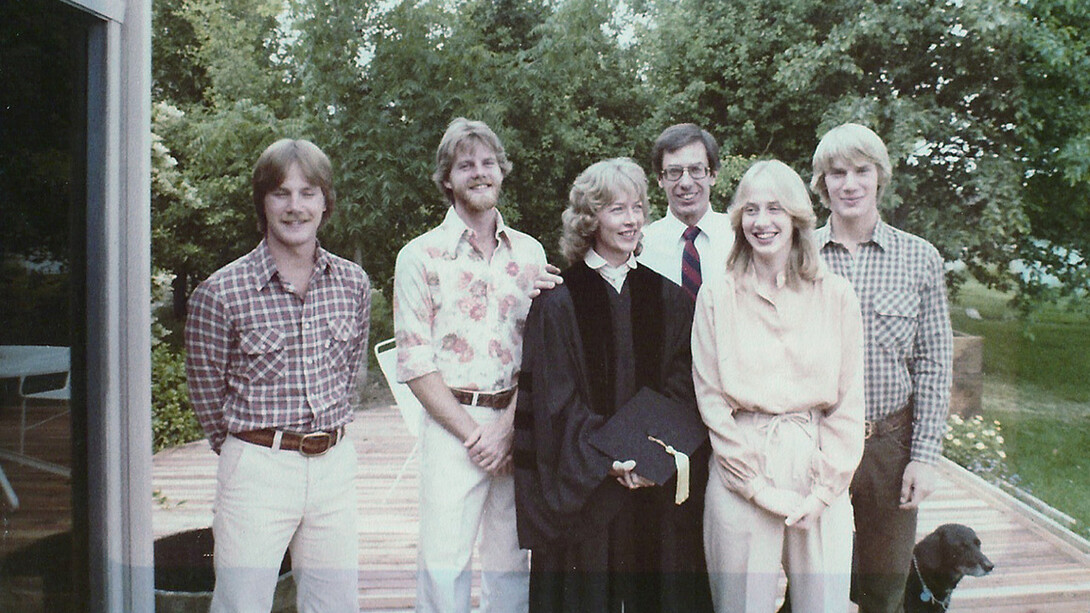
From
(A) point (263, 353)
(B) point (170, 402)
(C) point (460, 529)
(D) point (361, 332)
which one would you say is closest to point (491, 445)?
(C) point (460, 529)

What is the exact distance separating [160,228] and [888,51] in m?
2.17

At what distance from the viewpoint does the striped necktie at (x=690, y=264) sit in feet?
7.55

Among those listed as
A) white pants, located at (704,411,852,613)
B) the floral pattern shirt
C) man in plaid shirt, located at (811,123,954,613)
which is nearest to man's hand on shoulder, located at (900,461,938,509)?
man in plaid shirt, located at (811,123,954,613)

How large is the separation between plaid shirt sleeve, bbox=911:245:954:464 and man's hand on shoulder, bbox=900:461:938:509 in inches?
0.7

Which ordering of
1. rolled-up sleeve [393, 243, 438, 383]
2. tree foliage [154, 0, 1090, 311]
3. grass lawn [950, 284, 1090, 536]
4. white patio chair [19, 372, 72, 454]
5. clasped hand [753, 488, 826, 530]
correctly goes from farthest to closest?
1. grass lawn [950, 284, 1090, 536]
2. tree foliage [154, 0, 1090, 311]
3. white patio chair [19, 372, 72, 454]
4. rolled-up sleeve [393, 243, 438, 383]
5. clasped hand [753, 488, 826, 530]

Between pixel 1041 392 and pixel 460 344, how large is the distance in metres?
1.91

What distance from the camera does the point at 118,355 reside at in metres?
2.33

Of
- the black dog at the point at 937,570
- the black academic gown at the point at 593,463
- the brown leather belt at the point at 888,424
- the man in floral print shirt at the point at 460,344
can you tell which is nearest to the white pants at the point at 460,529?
the man in floral print shirt at the point at 460,344

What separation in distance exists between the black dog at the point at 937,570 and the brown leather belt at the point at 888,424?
0.51m

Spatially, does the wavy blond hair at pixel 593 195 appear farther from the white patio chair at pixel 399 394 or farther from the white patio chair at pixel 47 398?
the white patio chair at pixel 47 398

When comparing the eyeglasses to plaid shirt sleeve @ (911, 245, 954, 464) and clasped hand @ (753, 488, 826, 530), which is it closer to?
plaid shirt sleeve @ (911, 245, 954, 464)

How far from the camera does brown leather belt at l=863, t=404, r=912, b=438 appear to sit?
2201 mm

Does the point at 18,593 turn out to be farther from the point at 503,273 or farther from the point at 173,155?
the point at 503,273

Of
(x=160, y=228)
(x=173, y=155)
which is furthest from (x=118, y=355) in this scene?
(x=173, y=155)
